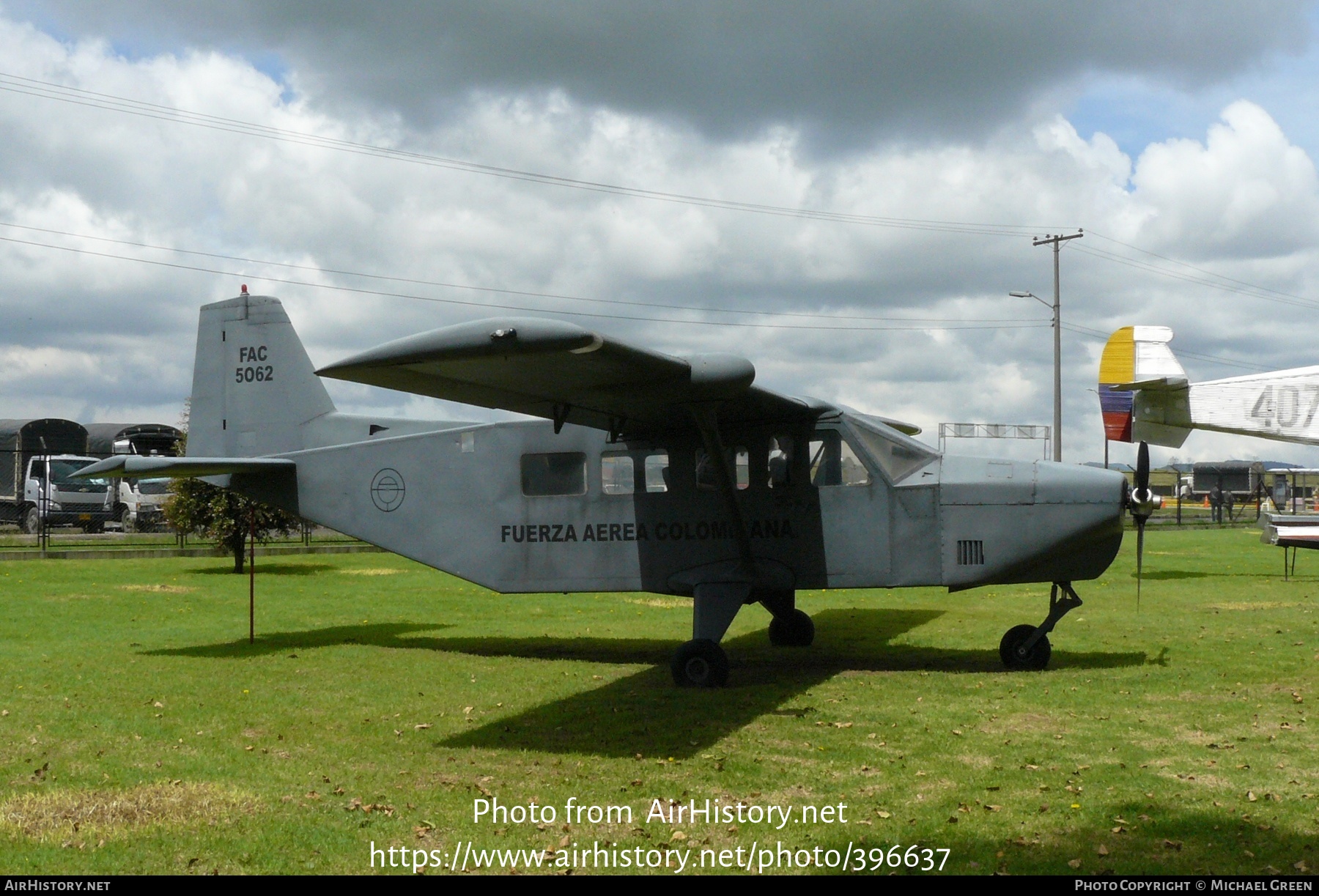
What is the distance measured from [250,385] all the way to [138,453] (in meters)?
32.9

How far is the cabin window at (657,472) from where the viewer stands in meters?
11.8

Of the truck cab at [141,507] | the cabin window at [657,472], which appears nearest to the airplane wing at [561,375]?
the cabin window at [657,472]

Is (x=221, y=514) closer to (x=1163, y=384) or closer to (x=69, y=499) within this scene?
(x=69, y=499)

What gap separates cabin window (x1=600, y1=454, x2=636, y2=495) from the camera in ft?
39.6

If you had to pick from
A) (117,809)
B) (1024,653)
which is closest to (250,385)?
(117,809)

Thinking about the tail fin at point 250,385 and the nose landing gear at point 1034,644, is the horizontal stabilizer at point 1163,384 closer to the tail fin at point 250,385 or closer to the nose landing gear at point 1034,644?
the nose landing gear at point 1034,644

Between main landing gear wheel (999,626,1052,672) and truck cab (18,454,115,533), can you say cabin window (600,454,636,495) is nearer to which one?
main landing gear wheel (999,626,1052,672)

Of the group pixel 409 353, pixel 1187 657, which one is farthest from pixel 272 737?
pixel 1187 657

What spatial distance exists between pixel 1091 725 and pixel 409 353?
19.4ft

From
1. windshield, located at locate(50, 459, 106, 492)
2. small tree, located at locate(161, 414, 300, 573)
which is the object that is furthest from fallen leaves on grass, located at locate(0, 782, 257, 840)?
windshield, located at locate(50, 459, 106, 492)

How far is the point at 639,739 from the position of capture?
8.08 metres

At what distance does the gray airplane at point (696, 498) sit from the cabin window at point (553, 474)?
0.7 inches

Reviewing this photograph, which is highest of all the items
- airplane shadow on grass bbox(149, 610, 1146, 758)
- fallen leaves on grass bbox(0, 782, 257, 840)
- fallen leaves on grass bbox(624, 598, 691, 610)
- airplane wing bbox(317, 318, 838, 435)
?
airplane wing bbox(317, 318, 838, 435)

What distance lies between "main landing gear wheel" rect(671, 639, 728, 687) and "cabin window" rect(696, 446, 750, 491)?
191 centimetres
